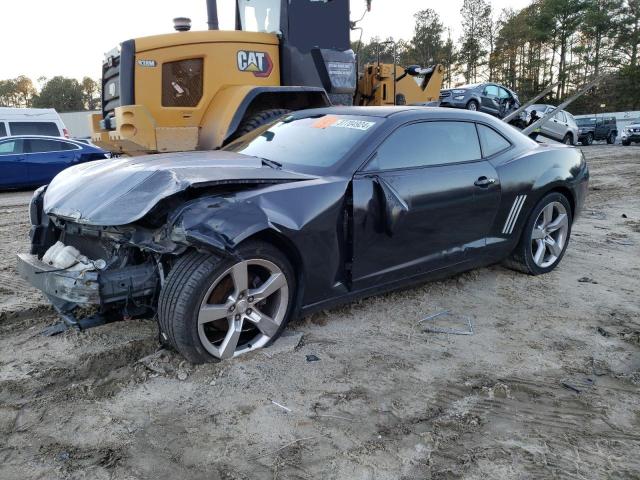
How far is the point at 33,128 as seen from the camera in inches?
589

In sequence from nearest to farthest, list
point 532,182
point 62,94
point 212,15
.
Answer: point 532,182, point 212,15, point 62,94

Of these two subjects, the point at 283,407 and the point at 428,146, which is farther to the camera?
the point at 428,146

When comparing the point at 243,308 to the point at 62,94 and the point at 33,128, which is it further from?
the point at 62,94

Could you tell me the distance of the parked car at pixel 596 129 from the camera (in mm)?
27516

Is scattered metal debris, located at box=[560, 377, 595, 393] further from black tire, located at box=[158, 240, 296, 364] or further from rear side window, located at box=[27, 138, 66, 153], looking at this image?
rear side window, located at box=[27, 138, 66, 153]

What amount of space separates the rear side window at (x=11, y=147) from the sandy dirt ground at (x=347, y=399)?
8468 mm

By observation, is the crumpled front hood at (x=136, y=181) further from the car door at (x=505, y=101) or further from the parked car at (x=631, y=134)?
the parked car at (x=631, y=134)

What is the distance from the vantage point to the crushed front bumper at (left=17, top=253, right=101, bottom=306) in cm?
272

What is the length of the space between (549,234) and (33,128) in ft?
48.5

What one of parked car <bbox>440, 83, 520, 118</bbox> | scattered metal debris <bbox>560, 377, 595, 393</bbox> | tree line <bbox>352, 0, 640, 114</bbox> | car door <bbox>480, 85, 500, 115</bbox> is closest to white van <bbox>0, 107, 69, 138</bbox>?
parked car <bbox>440, 83, 520, 118</bbox>

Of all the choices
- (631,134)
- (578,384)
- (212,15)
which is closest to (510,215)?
(578,384)

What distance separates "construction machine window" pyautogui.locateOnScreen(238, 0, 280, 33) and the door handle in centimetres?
459

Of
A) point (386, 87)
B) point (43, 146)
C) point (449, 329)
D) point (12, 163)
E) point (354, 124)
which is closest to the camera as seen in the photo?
point (449, 329)

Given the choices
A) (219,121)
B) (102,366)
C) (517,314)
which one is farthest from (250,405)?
(219,121)
